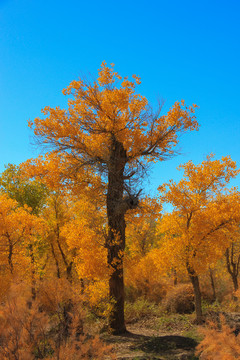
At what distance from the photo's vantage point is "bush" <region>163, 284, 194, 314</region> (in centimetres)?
1677

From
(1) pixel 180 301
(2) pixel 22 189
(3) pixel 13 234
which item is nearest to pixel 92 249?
(3) pixel 13 234

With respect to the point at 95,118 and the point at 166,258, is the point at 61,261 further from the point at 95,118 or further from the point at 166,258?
the point at 95,118

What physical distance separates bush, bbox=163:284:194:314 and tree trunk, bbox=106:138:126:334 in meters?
5.98

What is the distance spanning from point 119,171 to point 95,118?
245 cm

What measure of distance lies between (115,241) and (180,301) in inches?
313

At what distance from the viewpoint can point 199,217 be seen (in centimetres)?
1280

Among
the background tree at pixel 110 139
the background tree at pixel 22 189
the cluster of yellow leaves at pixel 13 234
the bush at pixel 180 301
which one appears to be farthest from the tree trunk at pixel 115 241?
the background tree at pixel 22 189

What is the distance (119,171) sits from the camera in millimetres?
12148

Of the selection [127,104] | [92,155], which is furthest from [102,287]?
[127,104]

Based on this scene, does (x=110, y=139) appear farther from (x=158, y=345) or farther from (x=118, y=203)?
(x=158, y=345)

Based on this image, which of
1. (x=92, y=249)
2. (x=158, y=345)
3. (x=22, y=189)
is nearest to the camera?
(x=158, y=345)

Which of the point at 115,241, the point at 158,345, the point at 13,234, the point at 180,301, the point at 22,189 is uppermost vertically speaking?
the point at 22,189

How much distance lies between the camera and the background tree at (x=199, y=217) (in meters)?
12.7

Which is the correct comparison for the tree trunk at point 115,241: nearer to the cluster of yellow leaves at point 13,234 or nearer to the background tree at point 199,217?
the background tree at point 199,217
